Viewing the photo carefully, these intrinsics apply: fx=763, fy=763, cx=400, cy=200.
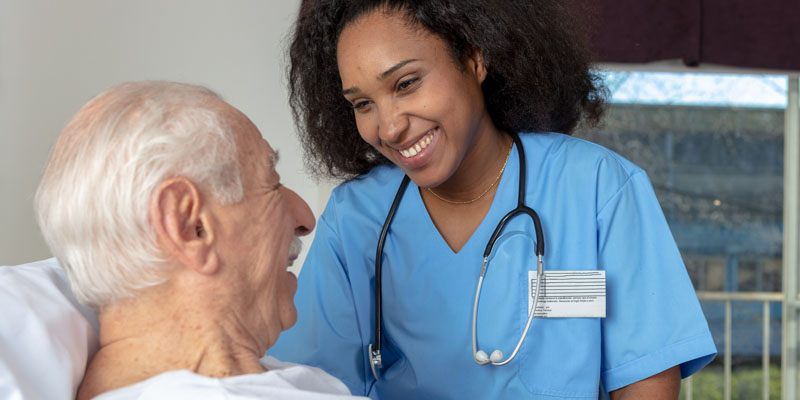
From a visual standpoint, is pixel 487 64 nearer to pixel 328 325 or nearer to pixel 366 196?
pixel 366 196

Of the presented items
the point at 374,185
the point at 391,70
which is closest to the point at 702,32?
the point at 374,185

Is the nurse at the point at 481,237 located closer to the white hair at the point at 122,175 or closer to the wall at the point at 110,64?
the white hair at the point at 122,175

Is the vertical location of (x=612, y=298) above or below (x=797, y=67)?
below

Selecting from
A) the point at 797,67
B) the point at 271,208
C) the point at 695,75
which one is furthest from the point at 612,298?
the point at 695,75

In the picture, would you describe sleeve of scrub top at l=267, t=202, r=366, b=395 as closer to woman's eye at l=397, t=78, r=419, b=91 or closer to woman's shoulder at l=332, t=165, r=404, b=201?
woman's shoulder at l=332, t=165, r=404, b=201

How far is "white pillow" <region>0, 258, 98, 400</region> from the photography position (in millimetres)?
813

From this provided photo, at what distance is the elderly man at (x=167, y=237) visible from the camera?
2.68 feet

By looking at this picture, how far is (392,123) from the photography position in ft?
4.13

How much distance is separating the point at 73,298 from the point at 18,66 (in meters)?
1.37

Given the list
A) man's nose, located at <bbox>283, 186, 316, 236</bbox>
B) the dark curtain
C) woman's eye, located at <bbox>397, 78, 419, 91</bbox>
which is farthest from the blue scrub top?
the dark curtain

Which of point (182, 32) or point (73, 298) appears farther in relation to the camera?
point (182, 32)

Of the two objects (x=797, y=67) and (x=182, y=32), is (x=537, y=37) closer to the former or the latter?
(x=182, y=32)

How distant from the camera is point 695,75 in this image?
11.4 ft

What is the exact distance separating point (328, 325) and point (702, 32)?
2.23 m
